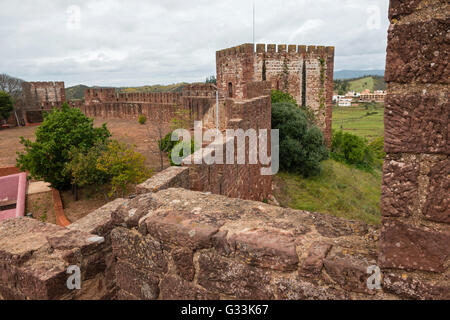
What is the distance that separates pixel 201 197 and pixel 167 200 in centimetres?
27


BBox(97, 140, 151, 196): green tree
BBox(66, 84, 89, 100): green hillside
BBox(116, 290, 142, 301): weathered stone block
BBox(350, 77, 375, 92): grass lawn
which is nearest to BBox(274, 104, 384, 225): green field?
BBox(97, 140, 151, 196): green tree

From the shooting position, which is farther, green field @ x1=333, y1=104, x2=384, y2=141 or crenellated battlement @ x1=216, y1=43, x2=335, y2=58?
green field @ x1=333, y1=104, x2=384, y2=141

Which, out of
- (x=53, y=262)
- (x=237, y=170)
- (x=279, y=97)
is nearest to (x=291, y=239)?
(x=53, y=262)

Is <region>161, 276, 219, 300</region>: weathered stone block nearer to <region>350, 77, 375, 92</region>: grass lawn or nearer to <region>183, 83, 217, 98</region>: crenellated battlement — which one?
<region>183, 83, 217, 98</region>: crenellated battlement

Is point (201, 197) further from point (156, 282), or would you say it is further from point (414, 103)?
point (414, 103)

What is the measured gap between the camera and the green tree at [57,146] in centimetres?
1191

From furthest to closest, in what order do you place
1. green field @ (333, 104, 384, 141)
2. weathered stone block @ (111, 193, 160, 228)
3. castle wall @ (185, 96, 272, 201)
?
green field @ (333, 104, 384, 141) → castle wall @ (185, 96, 272, 201) → weathered stone block @ (111, 193, 160, 228)

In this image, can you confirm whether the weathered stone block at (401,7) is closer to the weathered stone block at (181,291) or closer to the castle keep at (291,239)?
the castle keep at (291,239)

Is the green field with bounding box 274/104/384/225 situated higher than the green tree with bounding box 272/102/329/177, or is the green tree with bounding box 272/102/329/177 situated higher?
the green tree with bounding box 272/102/329/177

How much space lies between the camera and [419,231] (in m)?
1.46

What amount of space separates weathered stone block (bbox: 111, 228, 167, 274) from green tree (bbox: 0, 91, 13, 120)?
37.3 m

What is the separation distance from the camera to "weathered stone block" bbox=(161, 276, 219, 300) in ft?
6.56

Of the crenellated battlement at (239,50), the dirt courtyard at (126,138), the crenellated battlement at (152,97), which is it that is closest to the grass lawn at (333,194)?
the dirt courtyard at (126,138)

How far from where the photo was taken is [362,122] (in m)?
50.4
